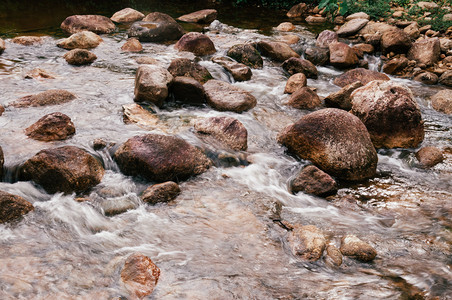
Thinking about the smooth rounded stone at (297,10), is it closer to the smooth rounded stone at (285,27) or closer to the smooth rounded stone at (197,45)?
the smooth rounded stone at (285,27)

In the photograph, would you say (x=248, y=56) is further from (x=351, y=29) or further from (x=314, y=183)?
(x=314, y=183)

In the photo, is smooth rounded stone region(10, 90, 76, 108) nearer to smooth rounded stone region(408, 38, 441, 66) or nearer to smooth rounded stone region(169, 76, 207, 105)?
smooth rounded stone region(169, 76, 207, 105)

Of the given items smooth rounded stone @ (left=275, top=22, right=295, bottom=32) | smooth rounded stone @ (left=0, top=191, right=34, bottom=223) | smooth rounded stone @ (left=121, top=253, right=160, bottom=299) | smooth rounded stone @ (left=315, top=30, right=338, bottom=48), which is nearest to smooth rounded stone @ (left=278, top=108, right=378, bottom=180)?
smooth rounded stone @ (left=121, top=253, right=160, bottom=299)

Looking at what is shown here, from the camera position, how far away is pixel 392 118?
17.8ft

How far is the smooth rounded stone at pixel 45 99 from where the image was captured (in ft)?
19.0

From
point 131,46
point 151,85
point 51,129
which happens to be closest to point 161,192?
point 51,129

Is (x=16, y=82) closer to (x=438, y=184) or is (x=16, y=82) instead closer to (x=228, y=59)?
(x=228, y=59)

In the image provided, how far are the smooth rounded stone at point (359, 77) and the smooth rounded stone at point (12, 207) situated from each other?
22.1ft

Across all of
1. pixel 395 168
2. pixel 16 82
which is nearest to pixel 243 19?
pixel 16 82

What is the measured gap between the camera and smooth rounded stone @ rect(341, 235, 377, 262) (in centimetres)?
325

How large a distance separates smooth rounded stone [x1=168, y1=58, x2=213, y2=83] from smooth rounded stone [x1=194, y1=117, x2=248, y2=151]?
2.08 meters

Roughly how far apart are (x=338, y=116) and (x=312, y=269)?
250 cm

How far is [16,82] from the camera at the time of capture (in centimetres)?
674

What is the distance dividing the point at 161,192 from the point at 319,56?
679cm
